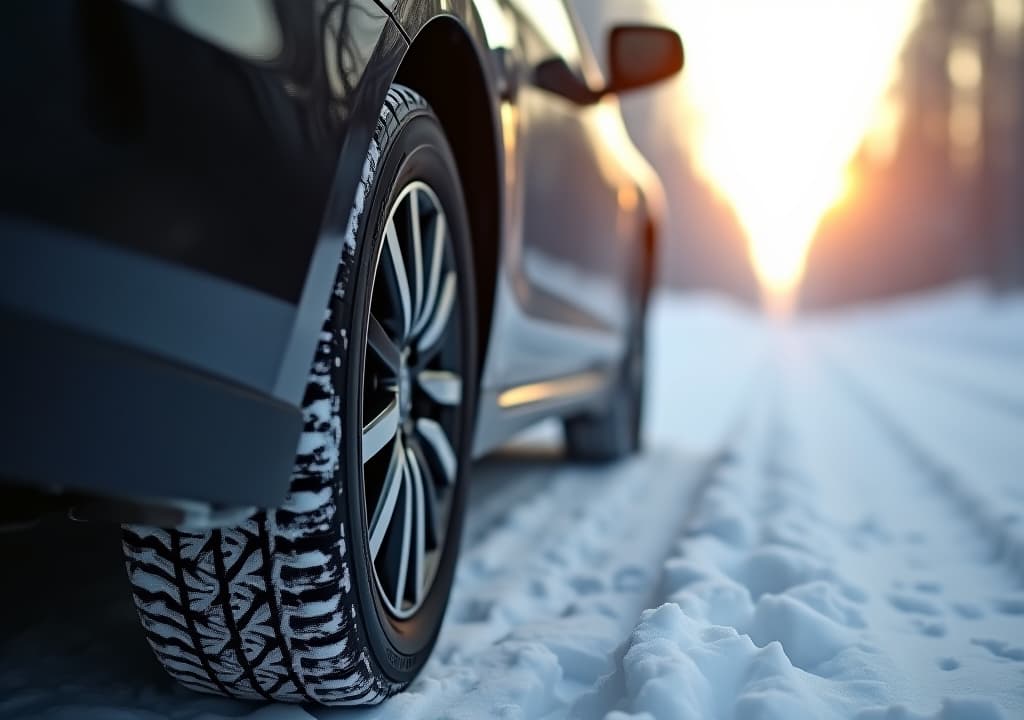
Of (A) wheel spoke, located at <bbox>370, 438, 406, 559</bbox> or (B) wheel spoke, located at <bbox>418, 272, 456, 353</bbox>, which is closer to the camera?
(A) wheel spoke, located at <bbox>370, 438, 406, 559</bbox>

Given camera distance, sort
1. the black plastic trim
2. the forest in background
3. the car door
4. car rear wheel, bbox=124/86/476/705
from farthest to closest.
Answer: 1. the forest in background
2. the car door
3. car rear wheel, bbox=124/86/476/705
4. the black plastic trim

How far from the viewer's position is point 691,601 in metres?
1.80

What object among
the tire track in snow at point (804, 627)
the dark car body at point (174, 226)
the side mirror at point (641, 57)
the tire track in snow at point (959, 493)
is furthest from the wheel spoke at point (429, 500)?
the side mirror at point (641, 57)

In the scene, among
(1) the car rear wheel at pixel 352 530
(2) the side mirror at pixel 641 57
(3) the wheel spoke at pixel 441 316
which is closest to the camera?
(1) the car rear wheel at pixel 352 530

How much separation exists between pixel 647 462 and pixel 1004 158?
1846cm

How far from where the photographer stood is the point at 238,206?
3.30 feet

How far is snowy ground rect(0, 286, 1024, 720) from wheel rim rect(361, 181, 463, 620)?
0.78ft

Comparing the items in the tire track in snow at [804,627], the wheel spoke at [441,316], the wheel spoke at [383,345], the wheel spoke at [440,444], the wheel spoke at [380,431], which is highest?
the wheel spoke at [441,316]

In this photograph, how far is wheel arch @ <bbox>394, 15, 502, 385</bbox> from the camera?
162cm

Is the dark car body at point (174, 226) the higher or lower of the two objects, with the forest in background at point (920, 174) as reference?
lower

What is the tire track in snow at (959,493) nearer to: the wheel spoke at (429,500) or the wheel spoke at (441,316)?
the wheel spoke at (429,500)

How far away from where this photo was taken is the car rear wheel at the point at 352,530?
118cm

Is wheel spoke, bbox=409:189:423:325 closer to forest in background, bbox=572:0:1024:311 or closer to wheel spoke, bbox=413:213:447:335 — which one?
wheel spoke, bbox=413:213:447:335

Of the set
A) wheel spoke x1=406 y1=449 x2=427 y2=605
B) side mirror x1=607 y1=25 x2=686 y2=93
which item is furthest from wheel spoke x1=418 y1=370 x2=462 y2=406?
side mirror x1=607 y1=25 x2=686 y2=93
